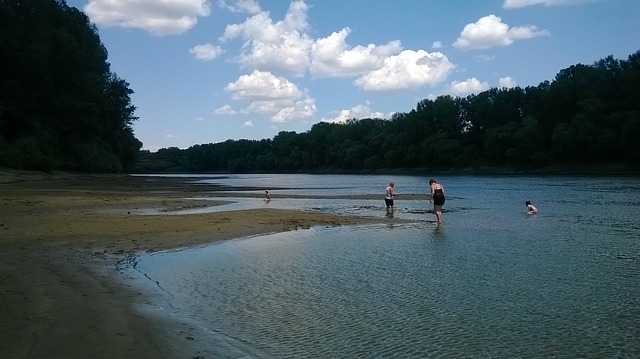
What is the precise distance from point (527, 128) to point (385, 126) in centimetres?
7916

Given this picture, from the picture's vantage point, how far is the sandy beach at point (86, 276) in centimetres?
671

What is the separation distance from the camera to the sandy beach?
264 inches

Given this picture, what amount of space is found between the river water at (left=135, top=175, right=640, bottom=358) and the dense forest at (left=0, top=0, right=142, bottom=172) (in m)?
46.7

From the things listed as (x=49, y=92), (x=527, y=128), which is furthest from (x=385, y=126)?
(x=49, y=92)

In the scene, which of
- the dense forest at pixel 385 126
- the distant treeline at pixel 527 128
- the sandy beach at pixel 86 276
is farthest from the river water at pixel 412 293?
the distant treeline at pixel 527 128

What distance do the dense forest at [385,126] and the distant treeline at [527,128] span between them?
26cm

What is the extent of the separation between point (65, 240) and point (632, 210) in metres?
29.4

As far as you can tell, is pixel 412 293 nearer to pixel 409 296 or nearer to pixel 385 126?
pixel 409 296

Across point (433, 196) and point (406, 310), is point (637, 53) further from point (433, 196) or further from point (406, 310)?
point (406, 310)

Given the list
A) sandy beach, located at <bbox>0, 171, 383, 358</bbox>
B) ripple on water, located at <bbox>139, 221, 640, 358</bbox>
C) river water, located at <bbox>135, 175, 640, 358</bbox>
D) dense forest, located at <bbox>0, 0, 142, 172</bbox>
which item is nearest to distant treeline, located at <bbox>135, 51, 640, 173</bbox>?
dense forest, located at <bbox>0, 0, 142, 172</bbox>

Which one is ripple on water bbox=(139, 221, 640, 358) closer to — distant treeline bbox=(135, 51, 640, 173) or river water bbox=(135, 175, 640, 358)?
river water bbox=(135, 175, 640, 358)

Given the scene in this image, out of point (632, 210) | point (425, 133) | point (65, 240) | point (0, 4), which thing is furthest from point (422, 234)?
point (425, 133)

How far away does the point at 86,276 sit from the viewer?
10867mm

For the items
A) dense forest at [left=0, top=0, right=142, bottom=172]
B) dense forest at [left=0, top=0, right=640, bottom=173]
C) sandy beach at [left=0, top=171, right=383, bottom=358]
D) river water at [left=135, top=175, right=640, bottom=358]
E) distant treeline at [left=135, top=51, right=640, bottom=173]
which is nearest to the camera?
sandy beach at [left=0, top=171, right=383, bottom=358]
